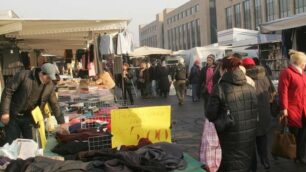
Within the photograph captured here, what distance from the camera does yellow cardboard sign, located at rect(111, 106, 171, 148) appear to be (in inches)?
161

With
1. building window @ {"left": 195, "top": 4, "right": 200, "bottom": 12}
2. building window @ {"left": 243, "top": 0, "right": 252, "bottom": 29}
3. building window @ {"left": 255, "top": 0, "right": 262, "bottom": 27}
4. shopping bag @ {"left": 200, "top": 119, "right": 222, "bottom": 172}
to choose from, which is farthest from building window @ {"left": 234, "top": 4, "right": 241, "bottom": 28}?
shopping bag @ {"left": 200, "top": 119, "right": 222, "bottom": 172}

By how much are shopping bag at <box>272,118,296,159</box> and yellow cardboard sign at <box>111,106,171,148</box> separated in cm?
232

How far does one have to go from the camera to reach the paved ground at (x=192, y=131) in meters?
6.34

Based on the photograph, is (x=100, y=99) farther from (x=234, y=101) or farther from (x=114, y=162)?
(x=114, y=162)

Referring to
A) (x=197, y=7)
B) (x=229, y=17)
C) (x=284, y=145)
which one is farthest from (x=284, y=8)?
(x=284, y=145)

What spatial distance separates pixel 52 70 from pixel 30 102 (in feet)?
Result: 2.20

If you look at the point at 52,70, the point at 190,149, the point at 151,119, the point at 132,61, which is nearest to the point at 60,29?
the point at 190,149

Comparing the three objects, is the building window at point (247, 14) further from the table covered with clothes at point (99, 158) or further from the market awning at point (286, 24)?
the table covered with clothes at point (99, 158)

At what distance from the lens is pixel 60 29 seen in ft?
30.7

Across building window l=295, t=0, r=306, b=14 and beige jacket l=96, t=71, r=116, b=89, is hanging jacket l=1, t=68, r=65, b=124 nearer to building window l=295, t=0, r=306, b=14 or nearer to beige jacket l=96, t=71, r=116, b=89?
beige jacket l=96, t=71, r=116, b=89

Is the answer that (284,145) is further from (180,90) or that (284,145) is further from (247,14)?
(247,14)

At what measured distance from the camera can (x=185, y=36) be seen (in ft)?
342

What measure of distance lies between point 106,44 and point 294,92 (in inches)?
216

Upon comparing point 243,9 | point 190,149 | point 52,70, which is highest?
point 243,9
